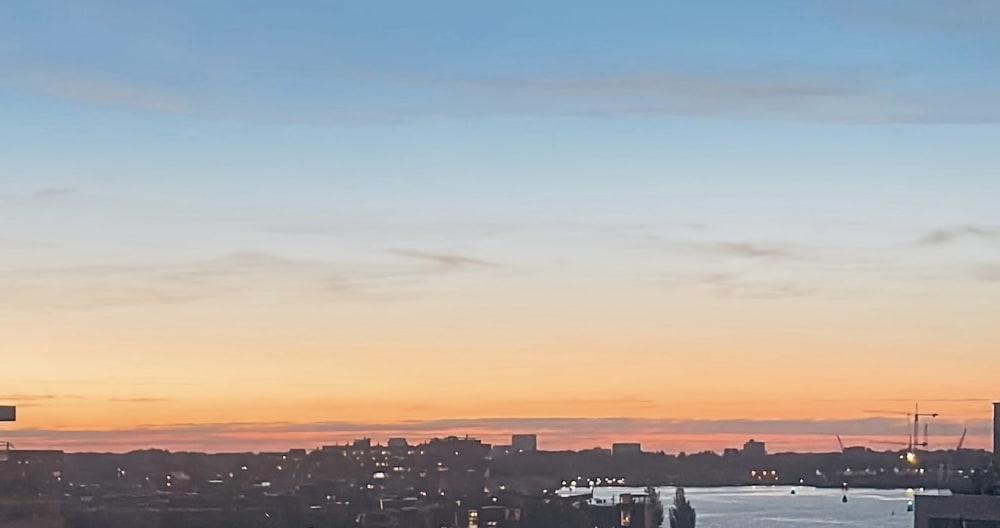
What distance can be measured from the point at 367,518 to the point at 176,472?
164ft

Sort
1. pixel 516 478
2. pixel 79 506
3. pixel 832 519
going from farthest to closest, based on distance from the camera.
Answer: pixel 832 519 → pixel 516 478 → pixel 79 506

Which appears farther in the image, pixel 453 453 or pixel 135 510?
pixel 453 453

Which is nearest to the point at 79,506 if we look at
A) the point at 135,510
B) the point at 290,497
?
the point at 135,510

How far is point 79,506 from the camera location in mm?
78875

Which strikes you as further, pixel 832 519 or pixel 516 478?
pixel 832 519

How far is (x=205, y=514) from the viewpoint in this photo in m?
82.3

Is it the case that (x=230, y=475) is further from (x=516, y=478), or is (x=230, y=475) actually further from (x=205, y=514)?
(x=205, y=514)

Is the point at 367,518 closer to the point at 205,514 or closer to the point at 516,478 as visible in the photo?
the point at 205,514

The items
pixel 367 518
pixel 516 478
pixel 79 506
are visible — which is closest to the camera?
pixel 79 506

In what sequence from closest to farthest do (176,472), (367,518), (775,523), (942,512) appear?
(942,512), (367,518), (176,472), (775,523)

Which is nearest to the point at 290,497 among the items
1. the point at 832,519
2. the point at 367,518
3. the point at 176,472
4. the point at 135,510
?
the point at 367,518

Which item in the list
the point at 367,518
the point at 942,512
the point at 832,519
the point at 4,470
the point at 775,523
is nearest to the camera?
the point at 942,512

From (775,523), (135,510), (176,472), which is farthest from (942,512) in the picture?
(775,523)

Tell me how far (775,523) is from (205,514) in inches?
4270
